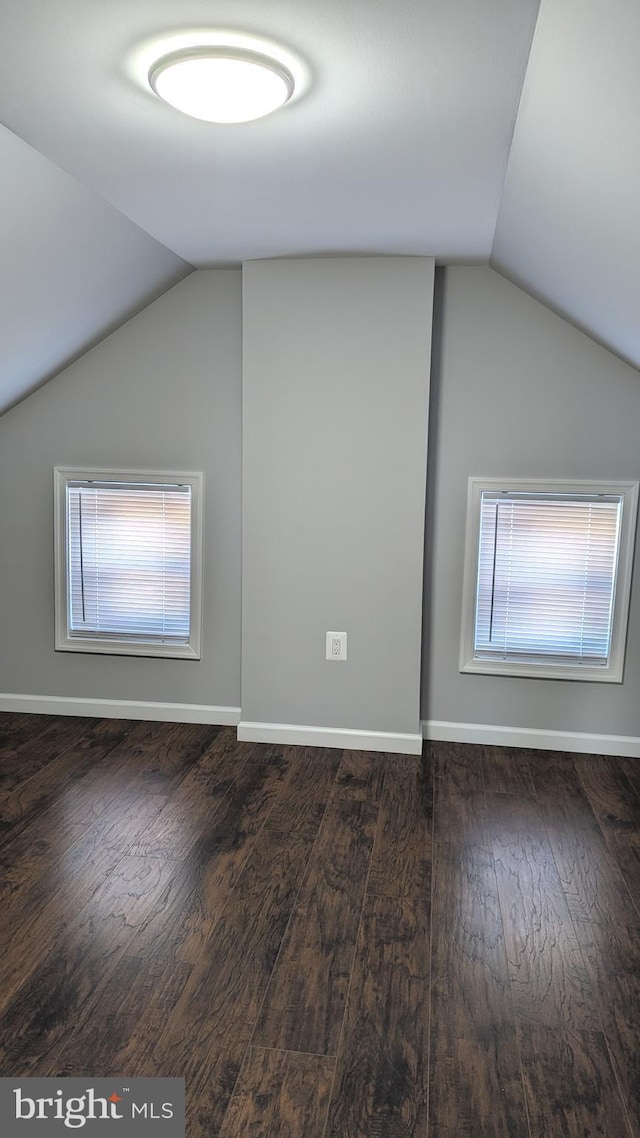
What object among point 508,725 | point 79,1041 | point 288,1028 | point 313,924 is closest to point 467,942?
point 313,924

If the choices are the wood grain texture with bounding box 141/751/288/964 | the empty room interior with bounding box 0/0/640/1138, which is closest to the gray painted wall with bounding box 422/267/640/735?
the empty room interior with bounding box 0/0/640/1138

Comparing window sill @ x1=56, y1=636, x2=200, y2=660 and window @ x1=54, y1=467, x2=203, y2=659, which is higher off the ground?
window @ x1=54, y1=467, x2=203, y2=659

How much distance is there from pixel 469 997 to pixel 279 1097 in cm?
54

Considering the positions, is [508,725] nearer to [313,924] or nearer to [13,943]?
[313,924]

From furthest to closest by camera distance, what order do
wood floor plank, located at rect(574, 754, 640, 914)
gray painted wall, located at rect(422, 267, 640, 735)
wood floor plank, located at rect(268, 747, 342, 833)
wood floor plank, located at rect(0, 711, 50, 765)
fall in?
wood floor plank, located at rect(0, 711, 50, 765)
gray painted wall, located at rect(422, 267, 640, 735)
wood floor plank, located at rect(268, 747, 342, 833)
wood floor plank, located at rect(574, 754, 640, 914)

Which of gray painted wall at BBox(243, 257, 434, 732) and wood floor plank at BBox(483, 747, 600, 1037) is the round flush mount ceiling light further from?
wood floor plank at BBox(483, 747, 600, 1037)

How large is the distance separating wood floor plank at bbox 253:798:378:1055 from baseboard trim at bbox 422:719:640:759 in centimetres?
82

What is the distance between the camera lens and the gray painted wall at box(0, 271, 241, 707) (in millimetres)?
3676

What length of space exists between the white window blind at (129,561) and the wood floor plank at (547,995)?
5.21 ft

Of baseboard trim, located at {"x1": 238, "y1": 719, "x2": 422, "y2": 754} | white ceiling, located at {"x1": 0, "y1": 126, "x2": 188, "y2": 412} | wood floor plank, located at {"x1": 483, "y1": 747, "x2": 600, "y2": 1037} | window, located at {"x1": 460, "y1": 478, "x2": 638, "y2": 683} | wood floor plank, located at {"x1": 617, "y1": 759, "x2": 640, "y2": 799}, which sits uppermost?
white ceiling, located at {"x1": 0, "y1": 126, "x2": 188, "y2": 412}

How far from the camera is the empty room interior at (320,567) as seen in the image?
69.1 inches

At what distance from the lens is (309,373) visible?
3445 mm

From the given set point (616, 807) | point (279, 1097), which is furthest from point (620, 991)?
point (616, 807)
